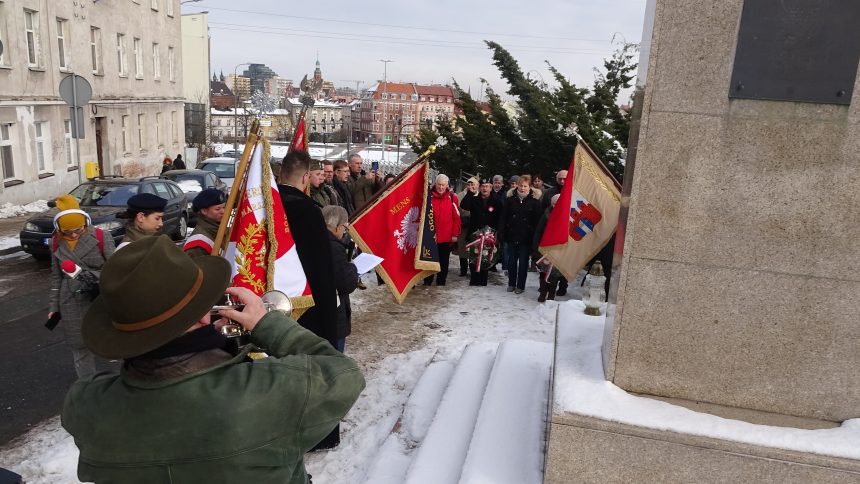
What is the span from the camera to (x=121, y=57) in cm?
2495

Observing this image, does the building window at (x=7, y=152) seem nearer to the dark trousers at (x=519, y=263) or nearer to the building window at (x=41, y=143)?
the building window at (x=41, y=143)

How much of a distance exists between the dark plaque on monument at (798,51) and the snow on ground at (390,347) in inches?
126

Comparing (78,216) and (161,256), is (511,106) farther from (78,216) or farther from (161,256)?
(161,256)

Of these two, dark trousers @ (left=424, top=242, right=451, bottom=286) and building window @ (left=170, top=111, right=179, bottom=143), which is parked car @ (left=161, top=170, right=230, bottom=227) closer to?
dark trousers @ (left=424, top=242, right=451, bottom=286)

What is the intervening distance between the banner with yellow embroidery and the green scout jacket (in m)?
2.12

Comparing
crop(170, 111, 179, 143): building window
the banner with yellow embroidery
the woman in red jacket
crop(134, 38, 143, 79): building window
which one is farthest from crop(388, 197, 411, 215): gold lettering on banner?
crop(170, 111, 179, 143): building window

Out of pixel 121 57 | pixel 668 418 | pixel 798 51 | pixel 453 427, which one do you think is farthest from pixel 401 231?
pixel 121 57

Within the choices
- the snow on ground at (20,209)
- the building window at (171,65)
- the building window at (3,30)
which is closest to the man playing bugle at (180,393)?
the snow on ground at (20,209)

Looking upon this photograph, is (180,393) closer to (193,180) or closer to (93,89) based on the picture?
(193,180)

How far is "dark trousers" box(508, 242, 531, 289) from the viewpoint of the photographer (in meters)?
8.88

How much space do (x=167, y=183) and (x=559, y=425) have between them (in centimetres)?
1310

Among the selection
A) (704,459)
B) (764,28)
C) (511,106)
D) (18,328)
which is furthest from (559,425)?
(511,106)

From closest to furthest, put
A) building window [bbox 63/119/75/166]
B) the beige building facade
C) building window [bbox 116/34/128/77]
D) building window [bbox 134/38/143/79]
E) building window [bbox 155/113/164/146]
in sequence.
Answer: the beige building facade < building window [bbox 63/119/75/166] < building window [bbox 116/34/128/77] < building window [bbox 134/38/143/79] < building window [bbox 155/113/164/146]

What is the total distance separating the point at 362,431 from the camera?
183 inches
